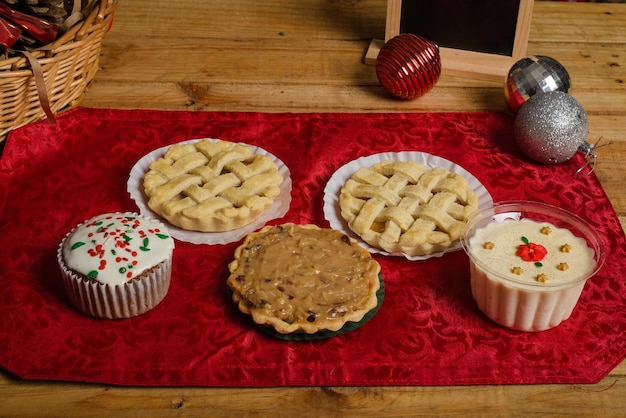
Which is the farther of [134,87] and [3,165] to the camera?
[134,87]

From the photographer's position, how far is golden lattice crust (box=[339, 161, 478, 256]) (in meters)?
1.61

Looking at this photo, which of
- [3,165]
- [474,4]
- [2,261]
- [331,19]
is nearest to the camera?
[2,261]

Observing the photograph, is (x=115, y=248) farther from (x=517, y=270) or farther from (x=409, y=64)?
(x=409, y=64)

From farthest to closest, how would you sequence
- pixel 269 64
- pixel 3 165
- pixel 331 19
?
pixel 331 19
pixel 269 64
pixel 3 165

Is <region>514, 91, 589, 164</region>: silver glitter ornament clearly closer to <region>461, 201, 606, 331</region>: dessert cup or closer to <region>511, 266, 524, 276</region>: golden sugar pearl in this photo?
<region>461, 201, 606, 331</region>: dessert cup

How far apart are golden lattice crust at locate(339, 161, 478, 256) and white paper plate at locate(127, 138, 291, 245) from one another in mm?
144

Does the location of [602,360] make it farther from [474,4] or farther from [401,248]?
[474,4]

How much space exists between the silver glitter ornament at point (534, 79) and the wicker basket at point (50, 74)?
1.02m

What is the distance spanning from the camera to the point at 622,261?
1631 mm

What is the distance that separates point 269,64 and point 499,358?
120cm

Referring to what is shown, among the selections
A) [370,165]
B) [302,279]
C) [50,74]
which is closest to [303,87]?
[370,165]

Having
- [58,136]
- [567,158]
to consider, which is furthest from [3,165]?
[567,158]

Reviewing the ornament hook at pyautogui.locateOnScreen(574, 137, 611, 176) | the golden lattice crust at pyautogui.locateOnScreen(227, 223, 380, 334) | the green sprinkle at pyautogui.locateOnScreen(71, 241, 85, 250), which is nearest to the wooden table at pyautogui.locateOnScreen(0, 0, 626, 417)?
the ornament hook at pyautogui.locateOnScreen(574, 137, 611, 176)

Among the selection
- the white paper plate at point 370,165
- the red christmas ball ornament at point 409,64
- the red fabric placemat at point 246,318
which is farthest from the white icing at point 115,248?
the red christmas ball ornament at point 409,64
